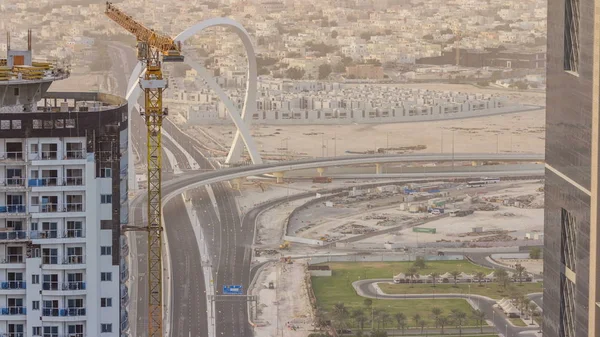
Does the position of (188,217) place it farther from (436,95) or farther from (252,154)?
(436,95)

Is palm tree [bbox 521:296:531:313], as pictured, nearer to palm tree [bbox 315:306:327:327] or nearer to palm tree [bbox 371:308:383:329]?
palm tree [bbox 371:308:383:329]

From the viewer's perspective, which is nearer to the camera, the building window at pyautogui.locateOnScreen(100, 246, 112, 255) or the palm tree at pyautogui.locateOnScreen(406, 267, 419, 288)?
the building window at pyautogui.locateOnScreen(100, 246, 112, 255)

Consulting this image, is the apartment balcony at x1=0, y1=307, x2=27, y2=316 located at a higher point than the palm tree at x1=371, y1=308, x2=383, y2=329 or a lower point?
higher

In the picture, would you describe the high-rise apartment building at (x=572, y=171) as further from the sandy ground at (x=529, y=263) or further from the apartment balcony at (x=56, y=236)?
the sandy ground at (x=529, y=263)

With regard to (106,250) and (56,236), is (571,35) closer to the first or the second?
(106,250)

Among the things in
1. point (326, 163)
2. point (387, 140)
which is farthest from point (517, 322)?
point (387, 140)

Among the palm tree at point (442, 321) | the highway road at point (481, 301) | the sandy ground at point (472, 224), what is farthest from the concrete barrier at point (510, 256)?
the palm tree at point (442, 321)

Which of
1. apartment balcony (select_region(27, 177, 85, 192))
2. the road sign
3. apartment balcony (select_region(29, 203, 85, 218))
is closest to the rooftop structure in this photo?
apartment balcony (select_region(27, 177, 85, 192))
